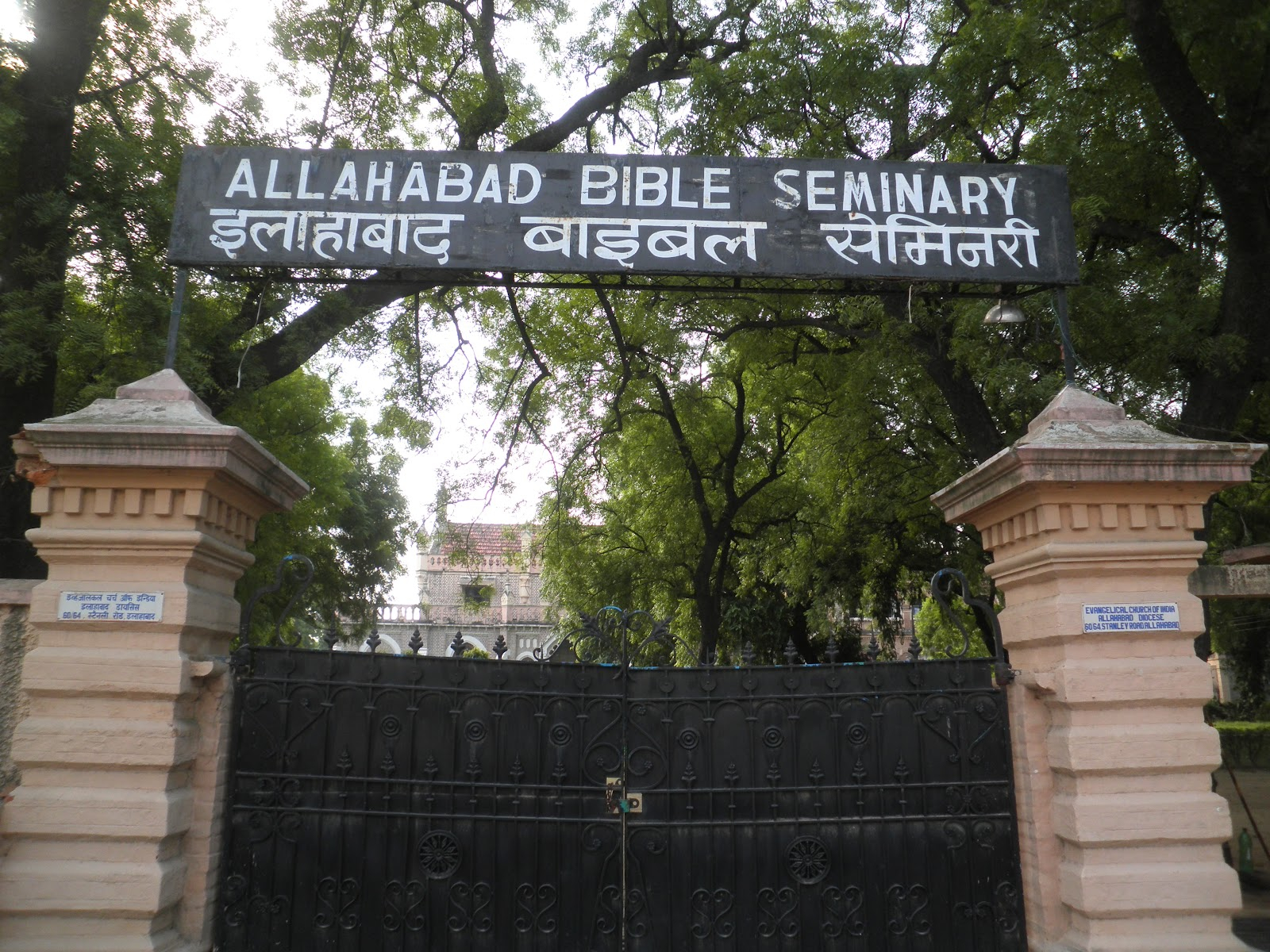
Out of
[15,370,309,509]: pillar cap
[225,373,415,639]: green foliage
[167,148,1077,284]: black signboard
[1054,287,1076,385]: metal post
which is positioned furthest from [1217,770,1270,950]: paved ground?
[225,373,415,639]: green foliage

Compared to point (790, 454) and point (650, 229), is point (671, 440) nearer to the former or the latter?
point (790, 454)

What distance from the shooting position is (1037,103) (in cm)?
1038

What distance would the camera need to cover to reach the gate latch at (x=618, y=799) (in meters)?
5.04

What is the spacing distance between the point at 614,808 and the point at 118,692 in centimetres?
253

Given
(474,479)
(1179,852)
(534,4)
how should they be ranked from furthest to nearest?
(474,479), (534,4), (1179,852)

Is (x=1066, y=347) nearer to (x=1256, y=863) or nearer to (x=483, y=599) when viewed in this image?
(x=1256, y=863)

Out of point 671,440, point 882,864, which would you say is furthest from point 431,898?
point 671,440

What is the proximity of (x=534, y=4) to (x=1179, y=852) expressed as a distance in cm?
1297

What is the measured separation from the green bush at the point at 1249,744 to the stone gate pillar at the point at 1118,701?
857 inches

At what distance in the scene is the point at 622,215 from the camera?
5664 millimetres

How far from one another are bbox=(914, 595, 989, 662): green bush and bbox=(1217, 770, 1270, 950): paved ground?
11.2ft

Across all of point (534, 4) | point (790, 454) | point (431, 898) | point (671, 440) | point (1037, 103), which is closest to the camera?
point (431, 898)

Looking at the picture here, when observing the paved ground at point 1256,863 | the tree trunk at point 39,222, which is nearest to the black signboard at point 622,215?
the tree trunk at point 39,222

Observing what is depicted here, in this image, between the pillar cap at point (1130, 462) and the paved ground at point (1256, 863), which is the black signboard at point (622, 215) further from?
the paved ground at point (1256, 863)
